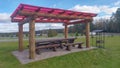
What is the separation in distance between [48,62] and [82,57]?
2.01 m

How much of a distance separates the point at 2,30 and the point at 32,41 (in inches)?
1059

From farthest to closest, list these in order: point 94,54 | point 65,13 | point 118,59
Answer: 1. point 65,13
2. point 94,54
3. point 118,59

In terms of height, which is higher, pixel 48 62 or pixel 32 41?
pixel 32 41

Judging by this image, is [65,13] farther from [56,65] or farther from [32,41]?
[56,65]

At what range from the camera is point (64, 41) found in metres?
10.6

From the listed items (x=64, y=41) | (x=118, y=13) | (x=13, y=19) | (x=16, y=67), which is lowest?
(x=16, y=67)

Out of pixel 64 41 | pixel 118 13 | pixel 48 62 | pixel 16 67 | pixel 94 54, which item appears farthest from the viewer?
pixel 118 13

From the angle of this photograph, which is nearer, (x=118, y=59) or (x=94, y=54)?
(x=118, y=59)

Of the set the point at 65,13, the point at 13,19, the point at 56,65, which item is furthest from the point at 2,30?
the point at 56,65

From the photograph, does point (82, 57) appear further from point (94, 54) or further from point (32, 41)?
point (32, 41)

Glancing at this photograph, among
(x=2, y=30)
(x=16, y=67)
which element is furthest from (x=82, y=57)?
(x=2, y=30)

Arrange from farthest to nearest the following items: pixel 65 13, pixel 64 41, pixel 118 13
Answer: pixel 118 13
pixel 64 41
pixel 65 13

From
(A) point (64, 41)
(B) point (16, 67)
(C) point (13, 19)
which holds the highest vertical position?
(C) point (13, 19)

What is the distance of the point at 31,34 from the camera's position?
26.2 ft
